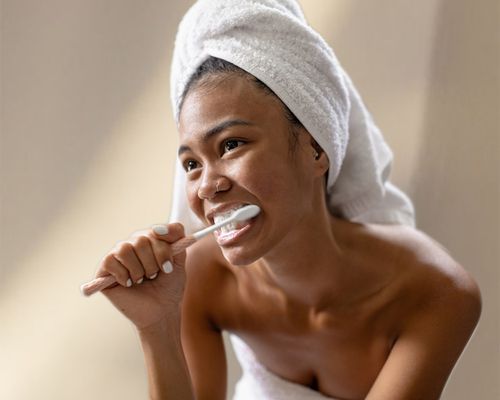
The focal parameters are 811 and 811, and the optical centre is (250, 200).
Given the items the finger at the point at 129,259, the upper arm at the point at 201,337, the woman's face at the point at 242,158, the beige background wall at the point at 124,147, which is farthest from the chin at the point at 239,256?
the beige background wall at the point at 124,147

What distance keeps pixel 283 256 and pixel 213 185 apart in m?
0.19

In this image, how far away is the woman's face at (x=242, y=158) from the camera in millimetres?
1042

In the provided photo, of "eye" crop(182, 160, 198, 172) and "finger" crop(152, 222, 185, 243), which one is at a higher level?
"eye" crop(182, 160, 198, 172)

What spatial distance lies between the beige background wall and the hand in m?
0.46

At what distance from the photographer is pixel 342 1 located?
4.71 feet

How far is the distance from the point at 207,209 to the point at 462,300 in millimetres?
394

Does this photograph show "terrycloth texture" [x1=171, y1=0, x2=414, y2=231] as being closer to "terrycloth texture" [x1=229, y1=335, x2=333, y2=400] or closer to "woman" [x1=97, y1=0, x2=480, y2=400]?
"woman" [x1=97, y1=0, x2=480, y2=400]

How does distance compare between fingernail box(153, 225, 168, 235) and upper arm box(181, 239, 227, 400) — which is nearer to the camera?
fingernail box(153, 225, 168, 235)

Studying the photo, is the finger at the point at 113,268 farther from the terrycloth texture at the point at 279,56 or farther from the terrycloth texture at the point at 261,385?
the terrycloth texture at the point at 261,385

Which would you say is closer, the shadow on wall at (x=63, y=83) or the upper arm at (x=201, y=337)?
the upper arm at (x=201, y=337)

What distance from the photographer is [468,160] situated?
1405 millimetres

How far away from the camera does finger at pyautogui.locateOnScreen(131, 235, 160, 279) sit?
1.02m

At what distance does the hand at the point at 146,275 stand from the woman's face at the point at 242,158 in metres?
0.07

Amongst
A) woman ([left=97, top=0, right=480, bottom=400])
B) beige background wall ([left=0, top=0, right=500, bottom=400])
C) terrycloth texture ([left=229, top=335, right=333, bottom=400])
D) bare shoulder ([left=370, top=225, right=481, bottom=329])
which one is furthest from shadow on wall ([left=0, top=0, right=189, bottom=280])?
bare shoulder ([left=370, top=225, right=481, bottom=329])
